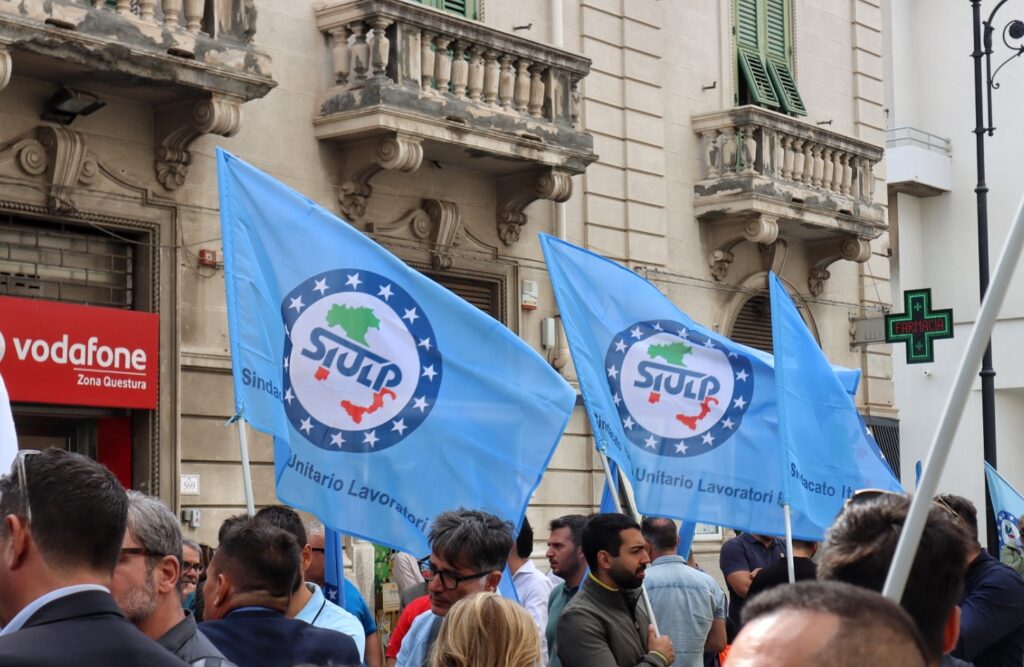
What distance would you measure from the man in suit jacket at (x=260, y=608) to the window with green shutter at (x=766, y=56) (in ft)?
46.8

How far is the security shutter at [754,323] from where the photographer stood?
18.6 metres

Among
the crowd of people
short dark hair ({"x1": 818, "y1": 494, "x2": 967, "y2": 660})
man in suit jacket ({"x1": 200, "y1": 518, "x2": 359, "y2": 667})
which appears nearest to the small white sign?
the crowd of people

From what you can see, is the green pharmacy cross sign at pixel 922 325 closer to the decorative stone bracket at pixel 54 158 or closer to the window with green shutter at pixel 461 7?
the window with green shutter at pixel 461 7

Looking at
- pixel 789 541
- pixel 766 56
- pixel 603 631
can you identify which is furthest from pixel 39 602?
pixel 766 56

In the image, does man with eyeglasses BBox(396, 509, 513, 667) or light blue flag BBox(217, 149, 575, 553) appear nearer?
man with eyeglasses BBox(396, 509, 513, 667)

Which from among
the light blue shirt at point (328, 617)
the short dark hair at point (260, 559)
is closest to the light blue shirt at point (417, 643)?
the light blue shirt at point (328, 617)

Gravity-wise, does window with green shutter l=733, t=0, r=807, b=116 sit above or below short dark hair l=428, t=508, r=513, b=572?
above

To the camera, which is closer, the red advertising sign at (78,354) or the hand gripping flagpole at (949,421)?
the hand gripping flagpole at (949,421)

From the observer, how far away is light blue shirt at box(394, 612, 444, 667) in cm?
→ 579

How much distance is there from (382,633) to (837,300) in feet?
30.2

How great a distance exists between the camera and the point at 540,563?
15.0 m

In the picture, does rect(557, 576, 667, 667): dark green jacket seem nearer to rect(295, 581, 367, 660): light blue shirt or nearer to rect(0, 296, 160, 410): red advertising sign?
rect(295, 581, 367, 660): light blue shirt

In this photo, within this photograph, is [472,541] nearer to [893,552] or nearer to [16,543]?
[893,552]

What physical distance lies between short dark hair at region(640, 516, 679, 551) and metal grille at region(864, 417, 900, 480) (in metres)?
12.1
